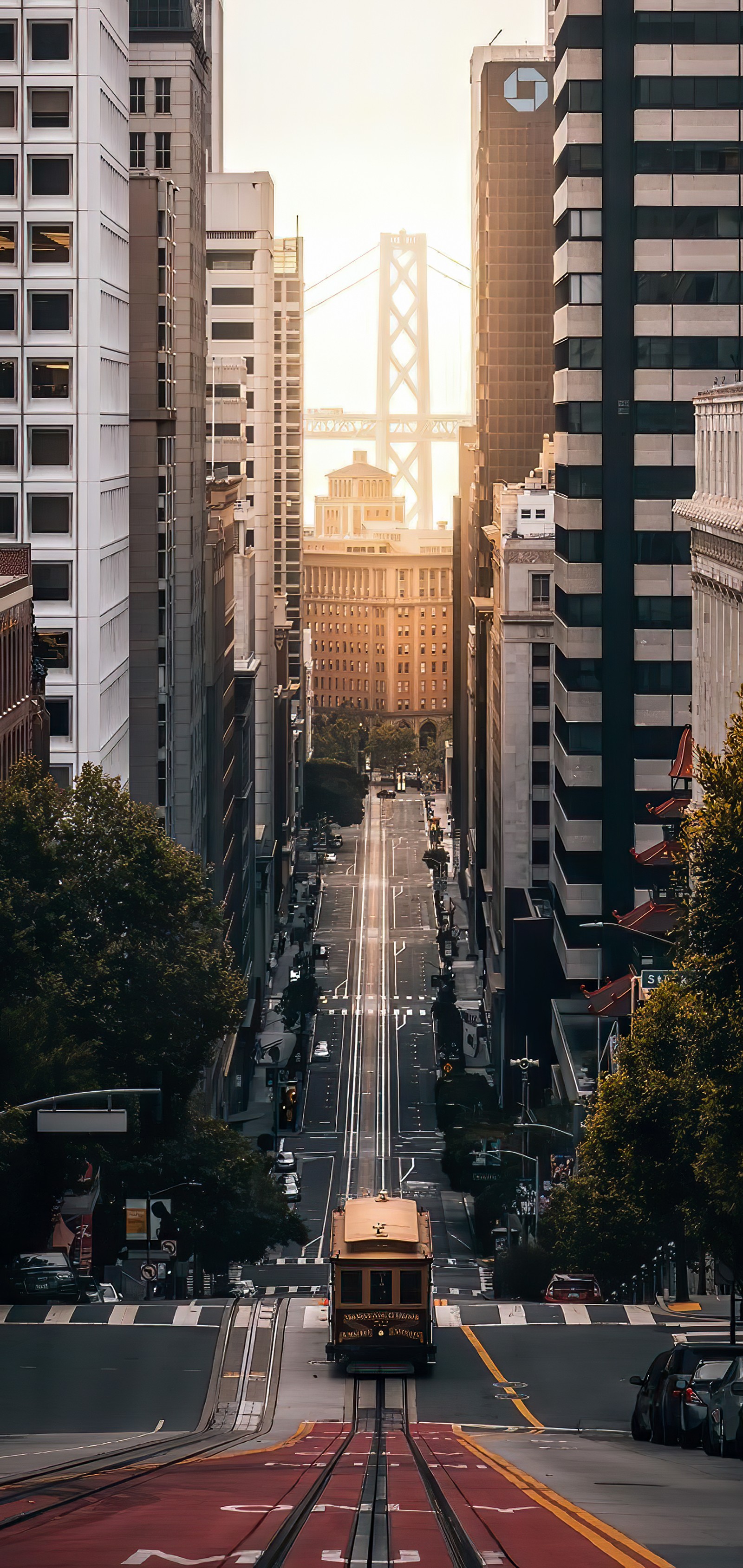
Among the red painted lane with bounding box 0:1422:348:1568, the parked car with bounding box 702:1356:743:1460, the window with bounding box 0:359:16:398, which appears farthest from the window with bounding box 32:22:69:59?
the red painted lane with bounding box 0:1422:348:1568

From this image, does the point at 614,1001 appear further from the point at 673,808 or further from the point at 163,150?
the point at 163,150

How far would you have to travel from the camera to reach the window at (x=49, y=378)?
87.6 metres

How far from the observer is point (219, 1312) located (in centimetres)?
5931

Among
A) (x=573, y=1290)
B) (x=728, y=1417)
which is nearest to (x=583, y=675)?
(x=573, y=1290)

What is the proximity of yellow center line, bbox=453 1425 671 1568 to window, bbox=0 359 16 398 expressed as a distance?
200 feet

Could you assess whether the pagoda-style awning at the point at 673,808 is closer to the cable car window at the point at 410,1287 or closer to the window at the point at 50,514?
the window at the point at 50,514

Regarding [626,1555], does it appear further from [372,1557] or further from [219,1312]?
[219,1312]

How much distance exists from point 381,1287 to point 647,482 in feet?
215

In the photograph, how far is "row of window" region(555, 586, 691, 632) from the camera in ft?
372

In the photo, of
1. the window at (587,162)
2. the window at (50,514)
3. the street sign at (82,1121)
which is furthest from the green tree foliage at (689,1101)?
the window at (587,162)

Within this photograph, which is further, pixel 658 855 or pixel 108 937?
pixel 658 855

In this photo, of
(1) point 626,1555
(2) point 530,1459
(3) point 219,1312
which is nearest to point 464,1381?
(3) point 219,1312

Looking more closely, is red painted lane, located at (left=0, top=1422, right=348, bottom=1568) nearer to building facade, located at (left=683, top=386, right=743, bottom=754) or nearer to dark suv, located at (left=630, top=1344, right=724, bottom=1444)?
dark suv, located at (left=630, top=1344, right=724, bottom=1444)

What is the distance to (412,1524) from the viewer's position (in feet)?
80.3
